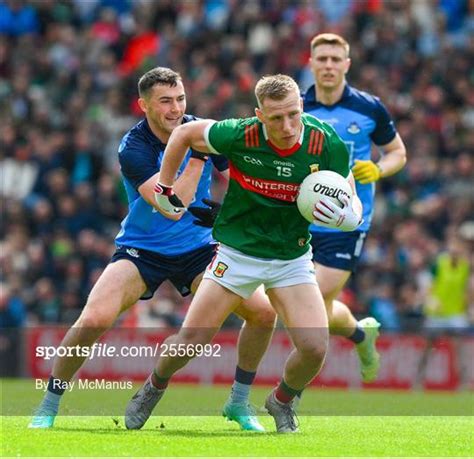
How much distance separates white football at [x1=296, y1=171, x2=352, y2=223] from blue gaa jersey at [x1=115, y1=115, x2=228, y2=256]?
107 centimetres

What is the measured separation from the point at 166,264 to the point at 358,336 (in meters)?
2.85

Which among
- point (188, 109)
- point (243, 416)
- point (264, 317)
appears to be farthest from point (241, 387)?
point (188, 109)

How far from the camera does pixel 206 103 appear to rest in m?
21.7

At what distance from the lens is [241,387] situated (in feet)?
32.5

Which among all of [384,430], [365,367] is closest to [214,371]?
[365,367]

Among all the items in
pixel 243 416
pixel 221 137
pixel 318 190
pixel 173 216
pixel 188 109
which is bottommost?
pixel 243 416

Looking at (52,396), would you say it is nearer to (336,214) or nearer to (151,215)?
(151,215)

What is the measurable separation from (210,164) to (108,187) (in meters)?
11.0

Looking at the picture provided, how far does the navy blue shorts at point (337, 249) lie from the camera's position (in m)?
12.0

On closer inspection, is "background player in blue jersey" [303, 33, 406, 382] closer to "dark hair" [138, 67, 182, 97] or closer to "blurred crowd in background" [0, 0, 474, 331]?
"dark hair" [138, 67, 182, 97]

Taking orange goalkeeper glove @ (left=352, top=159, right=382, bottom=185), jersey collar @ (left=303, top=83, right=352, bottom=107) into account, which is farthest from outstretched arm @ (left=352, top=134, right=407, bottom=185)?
jersey collar @ (left=303, top=83, right=352, bottom=107)

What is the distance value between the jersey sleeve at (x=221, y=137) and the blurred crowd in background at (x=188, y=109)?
975 cm

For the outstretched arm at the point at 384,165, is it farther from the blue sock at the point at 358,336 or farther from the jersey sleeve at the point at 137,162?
the jersey sleeve at the point at 137,162

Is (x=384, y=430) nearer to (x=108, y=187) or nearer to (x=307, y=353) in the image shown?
(x=307, y=353)
